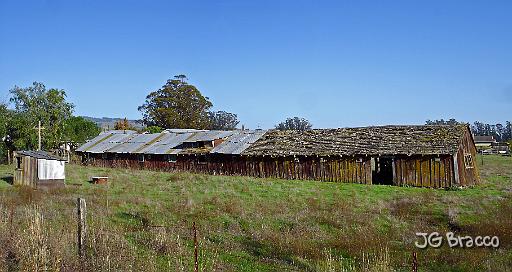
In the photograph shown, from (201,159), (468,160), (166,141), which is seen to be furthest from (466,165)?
(166,141)

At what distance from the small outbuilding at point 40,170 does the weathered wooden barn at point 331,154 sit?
16.5 m

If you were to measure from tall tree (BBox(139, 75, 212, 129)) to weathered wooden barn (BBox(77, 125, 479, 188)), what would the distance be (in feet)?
120

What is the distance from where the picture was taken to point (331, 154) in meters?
34.1

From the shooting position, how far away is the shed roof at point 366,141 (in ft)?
102

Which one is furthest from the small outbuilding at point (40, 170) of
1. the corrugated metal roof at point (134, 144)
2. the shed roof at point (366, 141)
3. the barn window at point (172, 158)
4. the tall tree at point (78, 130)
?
the tall tree at point (78, 130)

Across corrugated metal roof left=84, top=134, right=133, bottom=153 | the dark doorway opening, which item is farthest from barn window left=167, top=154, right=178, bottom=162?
the dark doorway opening

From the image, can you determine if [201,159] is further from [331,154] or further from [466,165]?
[466,165]

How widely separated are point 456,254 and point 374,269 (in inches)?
145

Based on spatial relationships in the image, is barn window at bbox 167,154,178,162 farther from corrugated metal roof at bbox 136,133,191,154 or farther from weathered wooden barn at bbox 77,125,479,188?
corrugated metal roof at bbox 136,133,191,154

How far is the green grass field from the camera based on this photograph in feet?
33.1

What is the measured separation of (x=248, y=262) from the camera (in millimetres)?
10938

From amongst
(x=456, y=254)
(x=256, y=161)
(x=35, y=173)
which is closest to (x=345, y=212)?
(x=456, y=254)

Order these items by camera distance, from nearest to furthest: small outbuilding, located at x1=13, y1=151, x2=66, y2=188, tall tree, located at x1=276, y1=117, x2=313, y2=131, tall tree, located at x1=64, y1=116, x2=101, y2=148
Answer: small outbuilding, located at x1=13, y1=151, x2=66, y2=188, tall tree, located at x1=64, y1=116, x2=101, y2=148, tall tree, located at x1=276, y1=117, x2=313, y2=131

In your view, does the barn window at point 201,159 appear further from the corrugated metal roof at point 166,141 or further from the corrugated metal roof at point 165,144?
the corrugated metal roof at point 165,144
